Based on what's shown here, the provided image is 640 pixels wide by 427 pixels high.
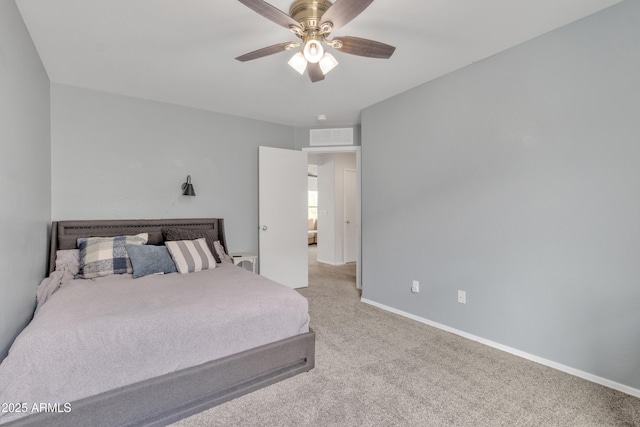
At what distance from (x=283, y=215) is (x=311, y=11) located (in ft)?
9.50

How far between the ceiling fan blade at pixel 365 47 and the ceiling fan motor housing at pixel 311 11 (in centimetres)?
17

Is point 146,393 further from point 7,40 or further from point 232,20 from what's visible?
point 232,20

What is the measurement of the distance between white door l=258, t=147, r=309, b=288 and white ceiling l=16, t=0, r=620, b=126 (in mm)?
1069

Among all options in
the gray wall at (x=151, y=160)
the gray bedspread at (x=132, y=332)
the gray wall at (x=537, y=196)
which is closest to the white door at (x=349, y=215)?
the gray wall at (x=151, y=160)

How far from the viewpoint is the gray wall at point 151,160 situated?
10.3 feet

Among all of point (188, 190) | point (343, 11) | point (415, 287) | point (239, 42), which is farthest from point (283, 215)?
point (343, 11)

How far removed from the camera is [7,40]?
5.72ft

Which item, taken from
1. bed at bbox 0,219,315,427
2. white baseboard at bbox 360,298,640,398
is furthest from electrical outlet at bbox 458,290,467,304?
bed at bbox 0,219,315,427

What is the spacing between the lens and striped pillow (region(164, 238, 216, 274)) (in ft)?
9.34

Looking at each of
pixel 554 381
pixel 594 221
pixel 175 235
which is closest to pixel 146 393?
pixel 175 235

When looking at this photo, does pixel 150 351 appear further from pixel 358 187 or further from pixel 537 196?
pixel 358 187

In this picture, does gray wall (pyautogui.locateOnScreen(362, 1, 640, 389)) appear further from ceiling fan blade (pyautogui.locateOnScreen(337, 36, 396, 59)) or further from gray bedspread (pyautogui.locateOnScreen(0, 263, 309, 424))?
gray bedspread (pyautogui.locateOnScreen(0, 263, 309, 424))

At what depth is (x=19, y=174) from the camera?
6.47ft

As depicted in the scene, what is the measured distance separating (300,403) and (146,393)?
0.85 m
